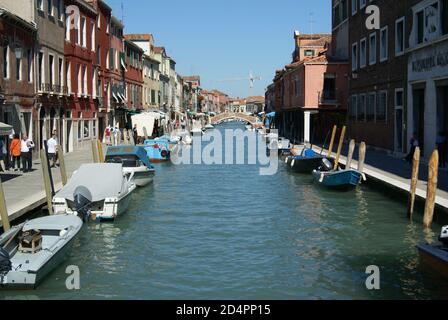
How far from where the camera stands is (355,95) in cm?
3416

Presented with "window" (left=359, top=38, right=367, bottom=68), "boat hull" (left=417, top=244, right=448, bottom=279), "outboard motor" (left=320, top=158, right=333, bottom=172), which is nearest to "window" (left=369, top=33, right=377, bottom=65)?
"window" (left=359, top=38, right=367, bottom=68)

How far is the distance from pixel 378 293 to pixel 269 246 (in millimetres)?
3638

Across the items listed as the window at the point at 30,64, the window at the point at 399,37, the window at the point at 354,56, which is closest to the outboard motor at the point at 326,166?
the window at the point at 399,37

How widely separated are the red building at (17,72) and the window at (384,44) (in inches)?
583

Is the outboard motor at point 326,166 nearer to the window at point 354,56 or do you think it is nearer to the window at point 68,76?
the window at point 354,56

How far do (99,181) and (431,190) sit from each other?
321 inches

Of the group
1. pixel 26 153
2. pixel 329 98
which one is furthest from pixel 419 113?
pixel 26 153

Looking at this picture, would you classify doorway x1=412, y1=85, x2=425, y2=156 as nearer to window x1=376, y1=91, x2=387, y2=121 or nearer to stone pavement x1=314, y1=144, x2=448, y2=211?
stone pavement x1=314, y1=144, x2=448, y2=211

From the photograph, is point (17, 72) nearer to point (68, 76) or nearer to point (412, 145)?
point (68, 76)

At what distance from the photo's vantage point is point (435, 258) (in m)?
10.2

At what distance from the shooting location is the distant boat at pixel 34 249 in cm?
957

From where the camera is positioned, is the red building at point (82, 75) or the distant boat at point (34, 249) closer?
the distant boat at point (34, 249)
